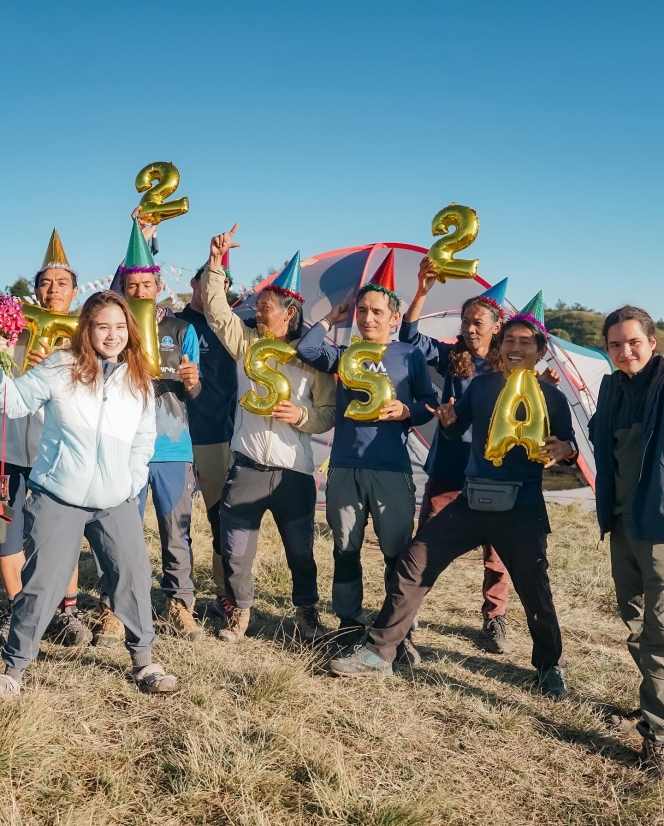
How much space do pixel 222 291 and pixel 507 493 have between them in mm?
1822

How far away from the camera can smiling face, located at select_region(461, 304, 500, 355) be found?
4234 mm

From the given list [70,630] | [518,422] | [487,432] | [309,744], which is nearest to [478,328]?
[487,432]

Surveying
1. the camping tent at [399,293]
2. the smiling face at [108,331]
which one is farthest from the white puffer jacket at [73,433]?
the camping tent at [399,293]

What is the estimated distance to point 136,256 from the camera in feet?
13.1

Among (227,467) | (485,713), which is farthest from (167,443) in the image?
(485,713)

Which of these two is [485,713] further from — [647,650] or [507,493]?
[507,493]

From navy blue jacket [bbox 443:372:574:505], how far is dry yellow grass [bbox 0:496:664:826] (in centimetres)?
100

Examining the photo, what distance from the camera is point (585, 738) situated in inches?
120

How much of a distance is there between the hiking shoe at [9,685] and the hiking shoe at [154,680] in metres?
0.50

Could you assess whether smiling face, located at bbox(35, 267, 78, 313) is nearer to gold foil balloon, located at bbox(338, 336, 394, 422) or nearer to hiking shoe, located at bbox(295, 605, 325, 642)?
gold foil balloon, located at bbox(338, 336, 394, 422)

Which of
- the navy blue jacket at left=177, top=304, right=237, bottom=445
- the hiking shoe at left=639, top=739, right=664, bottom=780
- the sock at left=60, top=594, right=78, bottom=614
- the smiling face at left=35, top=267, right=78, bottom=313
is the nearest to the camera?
the hiking shoe at left=639, top=739, right=664, bottom=780

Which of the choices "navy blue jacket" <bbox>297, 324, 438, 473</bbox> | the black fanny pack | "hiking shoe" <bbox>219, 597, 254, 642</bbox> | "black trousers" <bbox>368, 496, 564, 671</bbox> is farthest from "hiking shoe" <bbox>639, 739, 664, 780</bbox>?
"hiking shoe" <bbox>219, 597, 254, 642</bbox>

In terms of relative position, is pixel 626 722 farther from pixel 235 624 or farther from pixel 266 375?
pixel 266 375

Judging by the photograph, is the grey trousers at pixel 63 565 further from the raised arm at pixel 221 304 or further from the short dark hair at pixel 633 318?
the short dark hair at pixel 633 318
